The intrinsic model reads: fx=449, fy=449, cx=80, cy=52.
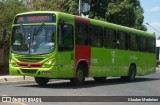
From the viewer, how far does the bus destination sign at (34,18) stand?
19.4 metres

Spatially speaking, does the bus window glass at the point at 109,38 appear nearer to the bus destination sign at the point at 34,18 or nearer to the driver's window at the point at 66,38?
the driver's window at the point at 66,38

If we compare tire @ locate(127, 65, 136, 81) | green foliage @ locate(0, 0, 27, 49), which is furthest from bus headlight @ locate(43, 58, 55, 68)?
green foliage @ locate(0, 0, 27, 49)

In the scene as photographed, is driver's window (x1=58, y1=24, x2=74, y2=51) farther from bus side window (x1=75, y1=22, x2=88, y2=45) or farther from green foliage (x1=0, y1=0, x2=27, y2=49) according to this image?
green foliage (x1=0, y1=0, x2=27, y2=49)

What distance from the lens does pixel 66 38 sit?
1953 cm

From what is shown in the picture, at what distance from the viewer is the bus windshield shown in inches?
747

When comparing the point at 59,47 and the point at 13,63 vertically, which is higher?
the point at 59,47

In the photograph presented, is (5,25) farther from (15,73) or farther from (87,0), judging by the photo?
(87,0)

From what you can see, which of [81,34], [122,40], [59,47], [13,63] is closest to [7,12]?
[122,40]

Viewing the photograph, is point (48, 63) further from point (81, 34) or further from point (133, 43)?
point (133, 43)

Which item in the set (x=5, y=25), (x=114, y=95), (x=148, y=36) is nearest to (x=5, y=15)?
(x=5, y=25)

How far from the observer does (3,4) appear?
107 feet

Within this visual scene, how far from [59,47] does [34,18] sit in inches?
71.3

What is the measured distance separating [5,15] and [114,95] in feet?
55.1

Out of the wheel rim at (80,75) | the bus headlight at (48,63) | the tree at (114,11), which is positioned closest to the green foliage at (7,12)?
the wheel rim at (80,75)
